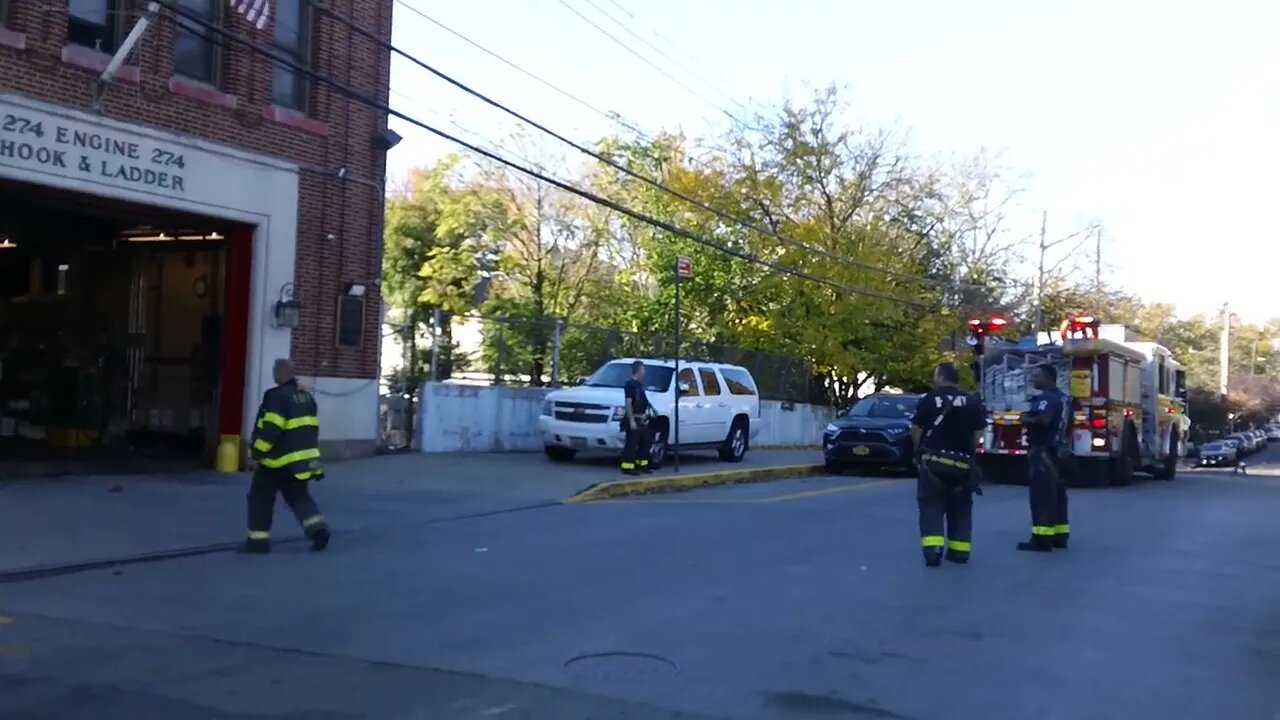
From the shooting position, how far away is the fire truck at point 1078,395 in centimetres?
2262

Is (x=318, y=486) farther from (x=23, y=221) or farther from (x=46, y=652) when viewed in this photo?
(x=46, y=652)

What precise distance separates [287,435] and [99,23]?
7.32 meters

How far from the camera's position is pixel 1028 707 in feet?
21.9

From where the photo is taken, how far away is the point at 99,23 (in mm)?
15453

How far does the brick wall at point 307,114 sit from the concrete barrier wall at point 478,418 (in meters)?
1.91

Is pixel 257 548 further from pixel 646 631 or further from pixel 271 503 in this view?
pixel 646 631

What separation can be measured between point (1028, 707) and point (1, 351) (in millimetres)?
18709

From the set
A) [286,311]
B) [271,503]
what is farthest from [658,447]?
[271,503]

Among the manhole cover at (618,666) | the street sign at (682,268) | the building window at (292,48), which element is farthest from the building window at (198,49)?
the manhole cover at (618,666)

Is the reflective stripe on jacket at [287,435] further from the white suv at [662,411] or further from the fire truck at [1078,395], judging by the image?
the fire truck at [1078,395]

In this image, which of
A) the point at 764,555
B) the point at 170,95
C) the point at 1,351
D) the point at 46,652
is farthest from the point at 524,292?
the point at 46,652

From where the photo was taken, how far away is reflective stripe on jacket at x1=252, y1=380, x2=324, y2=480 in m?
11.0

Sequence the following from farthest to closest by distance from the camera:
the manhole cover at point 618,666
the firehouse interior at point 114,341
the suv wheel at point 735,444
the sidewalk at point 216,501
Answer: the suv wheel at point 735,444 → the firehouse interior at point 114,341 → the sidewalk at point 216,501 → the manhole cover at point 618,666

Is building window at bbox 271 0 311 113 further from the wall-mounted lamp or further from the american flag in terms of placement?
the wall-mounted lamp
